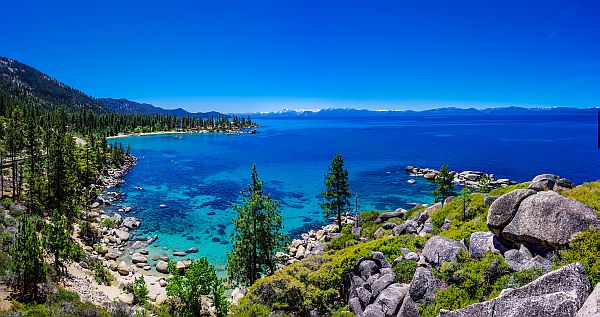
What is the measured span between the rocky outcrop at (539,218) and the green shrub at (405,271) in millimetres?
5473

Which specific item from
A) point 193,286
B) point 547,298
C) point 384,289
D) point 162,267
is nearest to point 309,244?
point 162,267

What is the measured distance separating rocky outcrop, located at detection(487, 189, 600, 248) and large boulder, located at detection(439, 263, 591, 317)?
3.74 m

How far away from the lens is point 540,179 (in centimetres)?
2806

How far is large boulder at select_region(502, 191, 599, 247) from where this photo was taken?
16.9 meters

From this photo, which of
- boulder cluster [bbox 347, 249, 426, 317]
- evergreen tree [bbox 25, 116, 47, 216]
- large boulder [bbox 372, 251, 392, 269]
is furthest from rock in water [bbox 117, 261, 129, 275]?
large boulder [bbox 372, 251, 392, 269]

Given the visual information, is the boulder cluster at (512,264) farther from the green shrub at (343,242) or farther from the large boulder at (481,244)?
the green shrub at (343,242)

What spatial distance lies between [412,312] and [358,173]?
80.0 metres

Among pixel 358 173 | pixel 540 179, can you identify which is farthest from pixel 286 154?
pixel 540 179

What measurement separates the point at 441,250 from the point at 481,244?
2341mm

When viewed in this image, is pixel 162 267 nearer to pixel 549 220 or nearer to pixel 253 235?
pixel 253 235

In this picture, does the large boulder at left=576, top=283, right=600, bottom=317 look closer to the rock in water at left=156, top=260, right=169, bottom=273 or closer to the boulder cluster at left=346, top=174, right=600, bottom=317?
the boulder cluster at left=346, top=174, right=600, bottom=317

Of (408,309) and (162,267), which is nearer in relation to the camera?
(408,309)

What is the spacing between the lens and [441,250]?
21172 millimetres

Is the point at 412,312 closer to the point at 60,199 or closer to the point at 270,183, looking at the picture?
the point at 60,199
